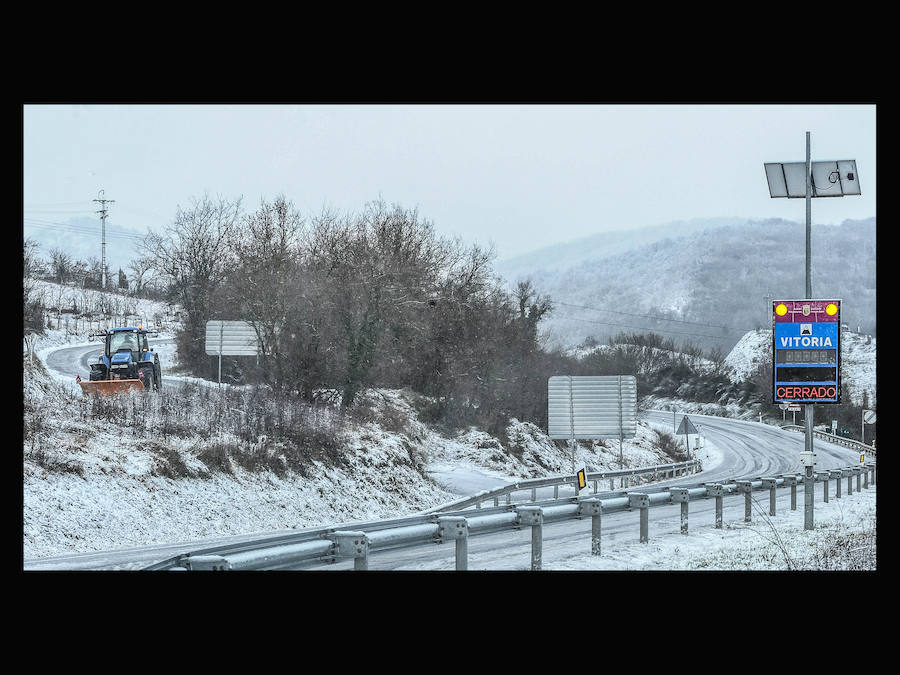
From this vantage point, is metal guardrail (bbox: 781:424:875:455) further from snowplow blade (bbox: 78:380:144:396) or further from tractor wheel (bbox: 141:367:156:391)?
snowplow blade (bbox: 78:380:144:396)

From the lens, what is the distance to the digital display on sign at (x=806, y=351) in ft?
62.8

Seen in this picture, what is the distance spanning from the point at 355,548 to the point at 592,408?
114ft

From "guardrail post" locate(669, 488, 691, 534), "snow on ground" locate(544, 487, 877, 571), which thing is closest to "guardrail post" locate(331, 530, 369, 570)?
"snow on ground" locate(544, 487, 877, 571)

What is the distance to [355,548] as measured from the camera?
939cm

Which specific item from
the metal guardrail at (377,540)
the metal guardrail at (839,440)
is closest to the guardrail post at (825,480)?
the metal guardrail at (377,540)

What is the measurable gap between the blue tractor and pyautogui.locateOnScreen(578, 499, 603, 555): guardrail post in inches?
938

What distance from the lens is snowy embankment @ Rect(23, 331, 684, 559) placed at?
23.3 m

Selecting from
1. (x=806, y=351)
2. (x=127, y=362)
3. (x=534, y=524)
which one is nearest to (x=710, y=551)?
(x=534, y=524)

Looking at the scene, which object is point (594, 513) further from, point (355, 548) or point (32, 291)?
point (32, 291)

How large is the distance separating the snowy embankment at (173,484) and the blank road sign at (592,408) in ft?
13.6

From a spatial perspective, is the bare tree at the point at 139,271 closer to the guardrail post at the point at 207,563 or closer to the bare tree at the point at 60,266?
the bare tree at the point at 60,266

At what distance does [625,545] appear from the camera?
16031 millimetres
